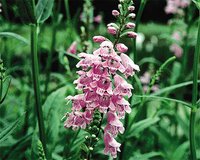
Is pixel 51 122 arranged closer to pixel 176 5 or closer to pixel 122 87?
pixel 122 87

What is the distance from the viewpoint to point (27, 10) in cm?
115

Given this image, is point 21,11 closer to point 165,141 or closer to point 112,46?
point 112,46

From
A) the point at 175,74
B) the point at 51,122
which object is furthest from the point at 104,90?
the point at 175,74

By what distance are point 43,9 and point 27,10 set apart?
0.13m

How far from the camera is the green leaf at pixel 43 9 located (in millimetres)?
1256

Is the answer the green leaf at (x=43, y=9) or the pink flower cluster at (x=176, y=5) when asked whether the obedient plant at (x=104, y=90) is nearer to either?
the green leaf at (x=43, y=9)

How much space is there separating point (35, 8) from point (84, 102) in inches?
21.0

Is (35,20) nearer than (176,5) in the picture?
Yes

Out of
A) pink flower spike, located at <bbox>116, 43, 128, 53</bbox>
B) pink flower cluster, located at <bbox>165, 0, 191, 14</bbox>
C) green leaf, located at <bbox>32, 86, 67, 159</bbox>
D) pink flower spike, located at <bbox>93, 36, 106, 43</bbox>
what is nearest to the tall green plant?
green leaf, located at <bbox>32, 86, 67, 159</bbox>

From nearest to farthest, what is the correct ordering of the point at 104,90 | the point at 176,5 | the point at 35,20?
the point at 104,90, the point at 35,20, the point at 176,5

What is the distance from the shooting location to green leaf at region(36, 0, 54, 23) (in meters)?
1.26

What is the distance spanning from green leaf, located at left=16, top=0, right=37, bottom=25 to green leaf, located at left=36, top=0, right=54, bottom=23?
0.28 ft

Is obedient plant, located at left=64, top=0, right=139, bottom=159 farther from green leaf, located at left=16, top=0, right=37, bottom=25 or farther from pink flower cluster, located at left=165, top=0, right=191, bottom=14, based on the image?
pink flower cluster, located at left=165, top=0, right=191, bottom=14

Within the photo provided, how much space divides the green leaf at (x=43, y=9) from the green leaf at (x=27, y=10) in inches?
3.3
